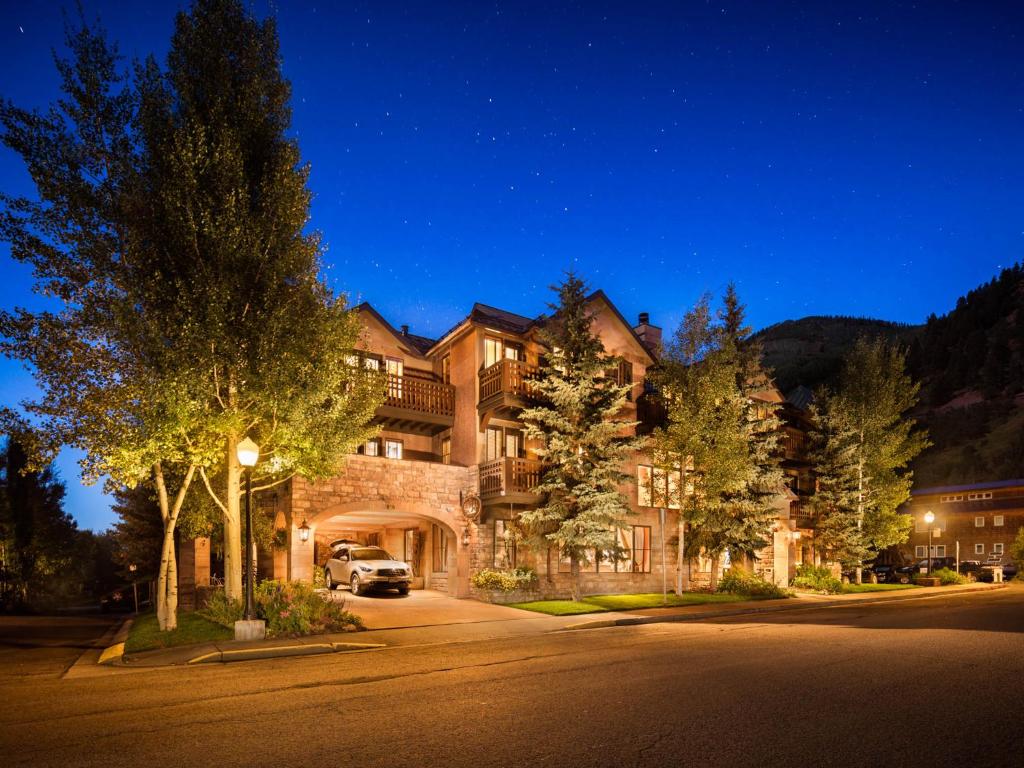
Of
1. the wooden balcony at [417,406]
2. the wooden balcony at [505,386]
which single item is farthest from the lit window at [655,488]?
the wooden balcony at [417,406]

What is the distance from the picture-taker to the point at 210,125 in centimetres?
1574

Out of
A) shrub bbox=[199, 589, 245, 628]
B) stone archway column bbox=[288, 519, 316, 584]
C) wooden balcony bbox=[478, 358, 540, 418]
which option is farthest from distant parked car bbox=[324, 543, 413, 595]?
shrub bbox=[199, 589, 245, 628]

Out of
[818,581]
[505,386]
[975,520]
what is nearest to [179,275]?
[505,386]

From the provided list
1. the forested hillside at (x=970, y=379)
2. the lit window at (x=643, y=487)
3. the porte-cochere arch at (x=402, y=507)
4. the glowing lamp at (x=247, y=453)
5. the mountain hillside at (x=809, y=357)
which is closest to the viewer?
the glowing lamp at (x=247, y=453)

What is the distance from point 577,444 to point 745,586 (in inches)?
386

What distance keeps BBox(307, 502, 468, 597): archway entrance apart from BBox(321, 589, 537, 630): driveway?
62.8 inches

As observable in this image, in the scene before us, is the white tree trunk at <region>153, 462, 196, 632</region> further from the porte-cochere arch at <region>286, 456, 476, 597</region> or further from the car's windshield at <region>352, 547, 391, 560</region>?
the car's windshield at <region>352, 547, 391, 560</region>

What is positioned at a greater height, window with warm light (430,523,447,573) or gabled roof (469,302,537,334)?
gabled roof (469,302,537,334)

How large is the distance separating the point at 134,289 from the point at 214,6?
24.2 ft

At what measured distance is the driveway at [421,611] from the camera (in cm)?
1798

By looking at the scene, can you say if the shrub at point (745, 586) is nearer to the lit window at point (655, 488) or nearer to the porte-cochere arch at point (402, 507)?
the lit window at point (655, 488)

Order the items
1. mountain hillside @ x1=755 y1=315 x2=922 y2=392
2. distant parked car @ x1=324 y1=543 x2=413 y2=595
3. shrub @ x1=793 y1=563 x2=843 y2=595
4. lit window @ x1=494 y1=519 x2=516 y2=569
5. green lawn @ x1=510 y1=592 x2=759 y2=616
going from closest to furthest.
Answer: green lawn @ x1=510 y1=592 x2=759 y2=616, distant parked car @ x1=324 y1=543 x2=413 y2=595, lit window @ x1=494 y1=519 x2=516 y2=569, shrub @ x1=793 y1=563 x2=843 y2=595, mountain hillside @ x1=755 y1=315 x2=922 y2=392

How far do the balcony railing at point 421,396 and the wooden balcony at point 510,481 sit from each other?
11.7 ft

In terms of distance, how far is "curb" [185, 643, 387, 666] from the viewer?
12.3 metres
